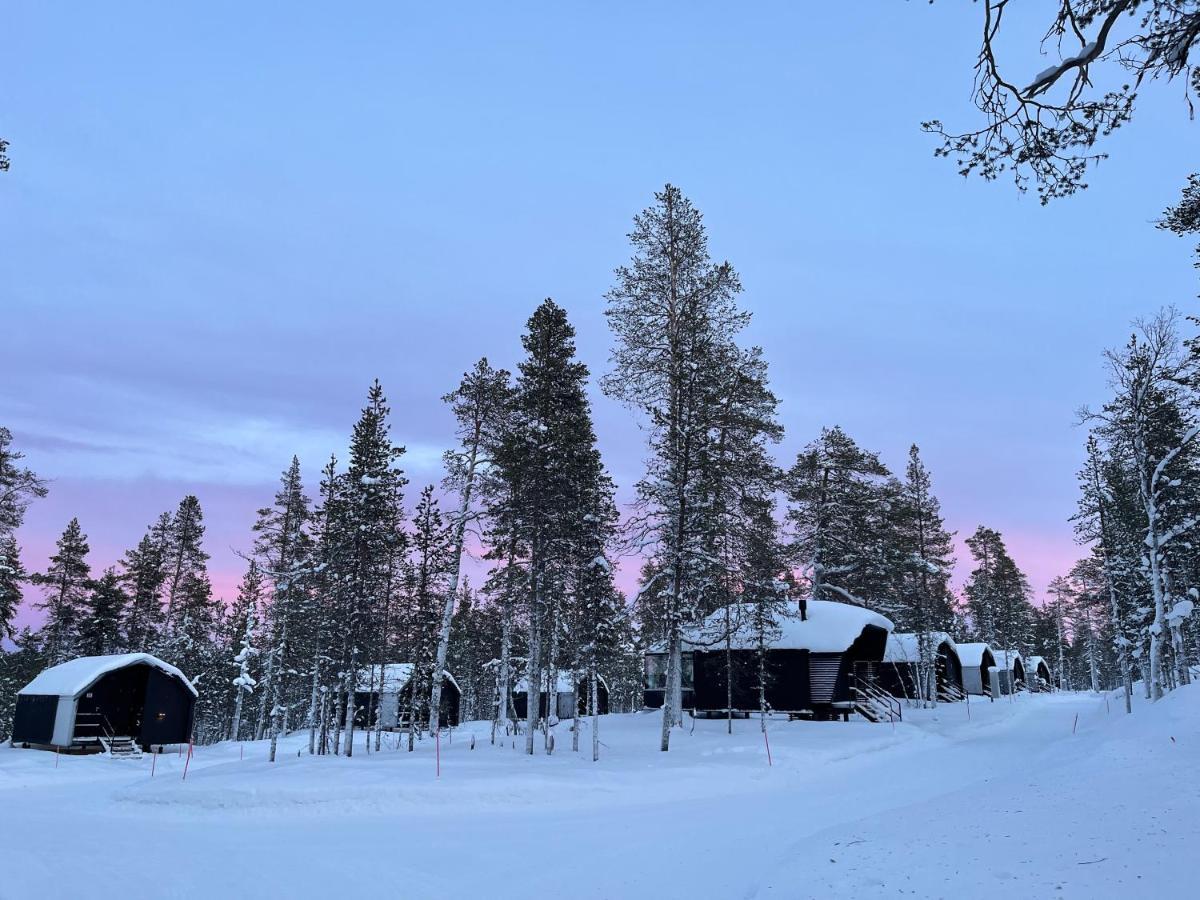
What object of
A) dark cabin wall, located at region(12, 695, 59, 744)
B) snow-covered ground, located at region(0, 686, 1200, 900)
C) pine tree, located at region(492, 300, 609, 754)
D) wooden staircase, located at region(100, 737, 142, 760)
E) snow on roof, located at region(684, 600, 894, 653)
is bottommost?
wooden staircase, located at region(100, 737, 142, 760)

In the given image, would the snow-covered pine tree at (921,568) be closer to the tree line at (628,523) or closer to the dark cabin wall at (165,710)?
the tree line at (628,523)

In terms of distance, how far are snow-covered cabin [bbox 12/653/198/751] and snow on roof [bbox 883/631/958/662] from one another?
43.0m

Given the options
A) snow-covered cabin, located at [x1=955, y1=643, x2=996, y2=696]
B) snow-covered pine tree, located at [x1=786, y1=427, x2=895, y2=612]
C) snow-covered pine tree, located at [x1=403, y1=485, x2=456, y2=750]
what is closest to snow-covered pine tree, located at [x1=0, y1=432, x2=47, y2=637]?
snow-covered pine tree, located at [x1=403, y1=485, x2=456, y2=750]

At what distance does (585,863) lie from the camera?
434 inches

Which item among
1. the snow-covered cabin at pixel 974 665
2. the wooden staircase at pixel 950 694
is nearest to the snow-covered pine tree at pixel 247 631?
the wooden staircase at pixel 950 694

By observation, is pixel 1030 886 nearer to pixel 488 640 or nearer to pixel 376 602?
pixel 376 602

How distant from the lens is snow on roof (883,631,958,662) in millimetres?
47844

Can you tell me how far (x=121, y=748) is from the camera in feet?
117

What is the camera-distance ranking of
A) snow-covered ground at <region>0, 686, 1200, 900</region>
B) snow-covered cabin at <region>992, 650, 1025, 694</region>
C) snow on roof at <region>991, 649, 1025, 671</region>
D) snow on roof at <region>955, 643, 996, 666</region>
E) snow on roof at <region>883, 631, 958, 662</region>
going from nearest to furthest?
snow-covered ground at <region>0, 686, 1200, 900</region> → snow on roof at <region>883, 631, 958, 662</region> → snow on roof at <region>955, 643, 996, 666</region> → snow-covered cabin at <region>992, 650, 1025, 694</region> → snow on roof at <region>991, 649, 1025, 671</region>

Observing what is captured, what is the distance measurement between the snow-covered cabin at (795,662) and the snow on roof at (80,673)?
27.9m

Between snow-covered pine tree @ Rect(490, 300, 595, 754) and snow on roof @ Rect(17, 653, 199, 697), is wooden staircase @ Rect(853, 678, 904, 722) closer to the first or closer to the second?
snow-covered pine tree @ Rect(490, 300, 595, 754)

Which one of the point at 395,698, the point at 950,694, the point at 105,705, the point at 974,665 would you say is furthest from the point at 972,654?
the point at 105,705

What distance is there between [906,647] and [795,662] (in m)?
20.2

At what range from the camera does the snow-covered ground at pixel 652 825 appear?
320 inches
